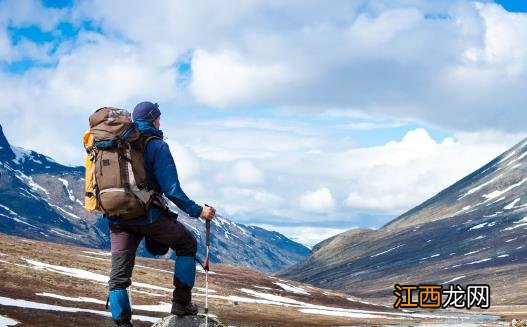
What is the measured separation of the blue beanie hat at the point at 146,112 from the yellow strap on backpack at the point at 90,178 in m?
1.22


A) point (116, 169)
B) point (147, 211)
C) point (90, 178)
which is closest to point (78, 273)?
point (90, 178)

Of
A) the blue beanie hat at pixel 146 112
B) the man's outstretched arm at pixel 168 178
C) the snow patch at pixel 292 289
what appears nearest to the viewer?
the man's outstretched arm at pixel 168 178

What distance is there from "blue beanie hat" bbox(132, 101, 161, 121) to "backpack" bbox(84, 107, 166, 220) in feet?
2.59

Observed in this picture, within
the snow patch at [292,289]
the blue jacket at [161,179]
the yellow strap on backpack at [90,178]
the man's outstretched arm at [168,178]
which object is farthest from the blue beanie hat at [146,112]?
the snow patch at [292,289]

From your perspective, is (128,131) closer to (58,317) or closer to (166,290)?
(58,317)

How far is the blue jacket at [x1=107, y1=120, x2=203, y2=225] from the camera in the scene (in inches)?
549

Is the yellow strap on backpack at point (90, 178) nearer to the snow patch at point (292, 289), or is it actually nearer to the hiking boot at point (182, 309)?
the hiking boot at point (182, 309)

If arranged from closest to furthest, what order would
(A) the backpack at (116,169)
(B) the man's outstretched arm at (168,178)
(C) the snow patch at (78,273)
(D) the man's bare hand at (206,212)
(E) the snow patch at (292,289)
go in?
1. (A) the backpack at (116,169)
2. (B) the man's outstretched arm at (168,178)
3. (D) the man's bare hand at (206,212)
4. (C) the snow patch at (78,273)
5. (E) the snow patch at (292,289)

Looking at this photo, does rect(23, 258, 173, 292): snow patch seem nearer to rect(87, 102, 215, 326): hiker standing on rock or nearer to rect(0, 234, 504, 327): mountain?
rect(0, 234, 504, 327): mountain

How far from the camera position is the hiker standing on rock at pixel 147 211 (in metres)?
13.7

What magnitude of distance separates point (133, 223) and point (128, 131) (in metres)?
1.88

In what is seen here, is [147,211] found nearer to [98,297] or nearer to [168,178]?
[168,178]

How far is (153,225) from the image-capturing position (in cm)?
1423

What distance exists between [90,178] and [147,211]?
1315 mm
